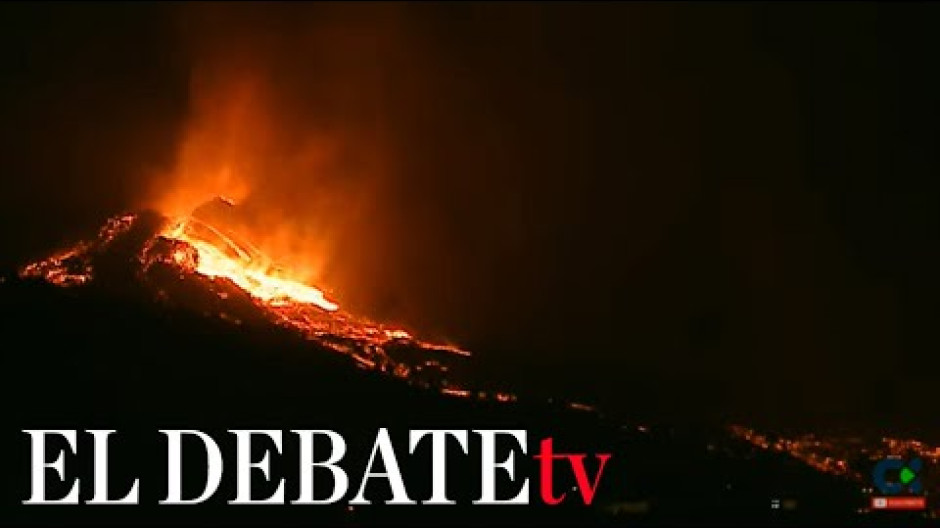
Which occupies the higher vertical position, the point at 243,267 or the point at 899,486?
the point at 243,267

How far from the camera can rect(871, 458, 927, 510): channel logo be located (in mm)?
22656

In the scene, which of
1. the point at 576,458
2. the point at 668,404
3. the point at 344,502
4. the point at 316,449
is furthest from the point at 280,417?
the point at 668,404

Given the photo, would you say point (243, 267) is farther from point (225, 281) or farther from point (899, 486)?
point (899, 486)

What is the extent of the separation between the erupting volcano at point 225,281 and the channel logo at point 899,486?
18.0 feet

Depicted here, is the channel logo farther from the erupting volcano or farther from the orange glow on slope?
the orange glow on slope

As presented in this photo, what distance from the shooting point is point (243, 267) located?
2877cm

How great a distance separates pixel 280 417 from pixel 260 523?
8.51ft

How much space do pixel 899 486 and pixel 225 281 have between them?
10.8m

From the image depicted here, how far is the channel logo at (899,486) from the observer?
74.3ft

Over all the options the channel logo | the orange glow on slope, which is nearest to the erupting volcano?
the orange glow on slope

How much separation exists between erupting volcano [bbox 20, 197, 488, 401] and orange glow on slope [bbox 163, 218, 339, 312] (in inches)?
0.7

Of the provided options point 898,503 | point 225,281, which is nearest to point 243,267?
point 225,281

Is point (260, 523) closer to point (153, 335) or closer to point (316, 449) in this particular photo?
point (316, 449)

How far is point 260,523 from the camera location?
68.3ft
